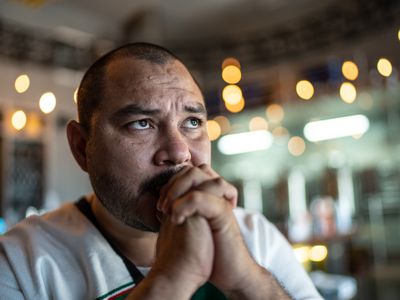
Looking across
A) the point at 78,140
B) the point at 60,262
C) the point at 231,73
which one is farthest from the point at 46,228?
the point at 231,73

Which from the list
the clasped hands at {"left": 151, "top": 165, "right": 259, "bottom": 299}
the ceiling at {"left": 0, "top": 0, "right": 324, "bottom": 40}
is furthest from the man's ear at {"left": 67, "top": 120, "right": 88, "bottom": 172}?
the ceiling at {"left": 0, "top": 0, "right": 324, "bottom": 40}

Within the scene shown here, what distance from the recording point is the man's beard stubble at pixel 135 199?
41.6 inches

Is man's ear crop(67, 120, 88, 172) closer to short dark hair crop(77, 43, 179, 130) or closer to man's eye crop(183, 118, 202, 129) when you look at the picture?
short dark hair crop(77, 43, 179, 130)

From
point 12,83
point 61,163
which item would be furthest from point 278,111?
point 12,83

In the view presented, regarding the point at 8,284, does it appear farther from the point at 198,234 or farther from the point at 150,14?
the point at 150,14

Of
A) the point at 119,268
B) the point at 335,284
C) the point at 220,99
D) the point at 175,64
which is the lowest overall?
the point at 335,284

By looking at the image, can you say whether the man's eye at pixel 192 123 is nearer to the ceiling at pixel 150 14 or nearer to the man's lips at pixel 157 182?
the man's lips at pixel 157 182

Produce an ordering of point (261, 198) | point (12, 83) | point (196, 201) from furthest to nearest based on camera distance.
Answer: point (261, 198) → point (12, 83) → point (196, 201)

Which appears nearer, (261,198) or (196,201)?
(196,201)

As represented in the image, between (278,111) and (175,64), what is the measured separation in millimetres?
6190

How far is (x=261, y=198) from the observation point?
854cm

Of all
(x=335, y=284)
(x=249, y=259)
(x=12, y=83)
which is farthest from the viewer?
(x=12, y=83)

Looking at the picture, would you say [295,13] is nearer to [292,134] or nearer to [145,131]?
[292,134]

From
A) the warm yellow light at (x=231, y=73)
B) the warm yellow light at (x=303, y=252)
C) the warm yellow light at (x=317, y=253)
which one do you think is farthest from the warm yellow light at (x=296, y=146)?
the warm yellow light at (x=303, y=252)
